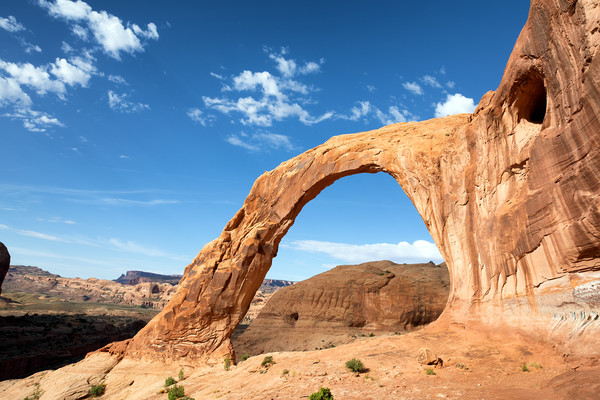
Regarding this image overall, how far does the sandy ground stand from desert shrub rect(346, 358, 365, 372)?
20 cm

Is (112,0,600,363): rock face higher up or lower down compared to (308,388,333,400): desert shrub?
higher up

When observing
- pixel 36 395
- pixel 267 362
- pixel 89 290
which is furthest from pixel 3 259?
pixel 89 290

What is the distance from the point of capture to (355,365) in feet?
37.2

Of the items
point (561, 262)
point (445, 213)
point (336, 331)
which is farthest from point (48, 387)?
point (336, 331)

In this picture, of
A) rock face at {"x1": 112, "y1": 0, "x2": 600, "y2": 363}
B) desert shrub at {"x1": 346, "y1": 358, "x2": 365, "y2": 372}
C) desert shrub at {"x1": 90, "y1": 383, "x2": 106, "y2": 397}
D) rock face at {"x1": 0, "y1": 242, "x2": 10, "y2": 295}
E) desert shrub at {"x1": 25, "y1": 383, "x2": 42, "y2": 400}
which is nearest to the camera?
rock face at {"x1": 112, "y1": 0, "x2": 600, "y2": 363}

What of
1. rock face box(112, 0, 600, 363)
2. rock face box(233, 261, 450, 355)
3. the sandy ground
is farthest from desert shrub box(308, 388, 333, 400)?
rock face box(233, 261, 450, 355)

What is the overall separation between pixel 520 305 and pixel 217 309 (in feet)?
48.8

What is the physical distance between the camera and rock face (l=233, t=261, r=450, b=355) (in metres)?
40.1

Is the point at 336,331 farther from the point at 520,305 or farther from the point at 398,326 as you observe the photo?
the point at 520,305

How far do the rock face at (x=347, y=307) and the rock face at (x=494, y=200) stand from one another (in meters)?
20.7

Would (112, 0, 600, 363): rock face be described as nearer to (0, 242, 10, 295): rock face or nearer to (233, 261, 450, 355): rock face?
(233, 261, 450, 355): rock face

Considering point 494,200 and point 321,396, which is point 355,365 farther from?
point 494,200

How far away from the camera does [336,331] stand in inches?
1646

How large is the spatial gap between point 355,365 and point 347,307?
34.2 metres
